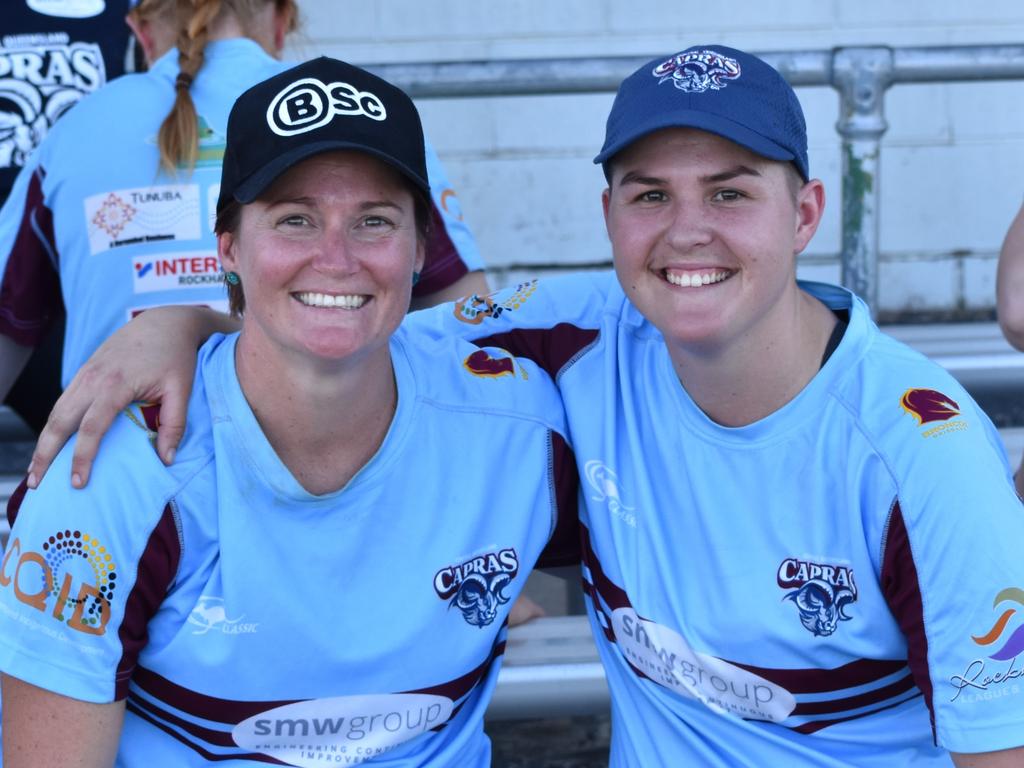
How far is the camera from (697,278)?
1800mm

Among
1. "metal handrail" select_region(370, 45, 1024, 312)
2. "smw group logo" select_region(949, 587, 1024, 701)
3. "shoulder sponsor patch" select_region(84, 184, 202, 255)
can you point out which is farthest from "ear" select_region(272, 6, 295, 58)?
"smw group logo" select_region(949, 587, 1024, 701)

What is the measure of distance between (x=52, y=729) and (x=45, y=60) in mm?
1668

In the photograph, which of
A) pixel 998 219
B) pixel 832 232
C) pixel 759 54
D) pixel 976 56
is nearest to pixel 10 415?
pixel 759 54

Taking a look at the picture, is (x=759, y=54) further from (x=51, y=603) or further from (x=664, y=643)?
(x=51, y=603)

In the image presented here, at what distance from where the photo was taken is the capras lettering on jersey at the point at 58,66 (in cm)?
290

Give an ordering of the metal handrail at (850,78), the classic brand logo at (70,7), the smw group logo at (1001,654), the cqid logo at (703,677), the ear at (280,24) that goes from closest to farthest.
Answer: the smw group logo at (1001,654) → the cqid logo at (703,677) → the metal handrail at (850,78) → the ear at (280,24) → the classic brand logo at (70,7)

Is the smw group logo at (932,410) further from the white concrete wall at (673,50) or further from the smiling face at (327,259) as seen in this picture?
the white concrete wall at (673,50)

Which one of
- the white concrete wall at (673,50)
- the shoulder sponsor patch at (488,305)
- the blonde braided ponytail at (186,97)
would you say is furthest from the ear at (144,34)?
the white concrete wall at (673,50)

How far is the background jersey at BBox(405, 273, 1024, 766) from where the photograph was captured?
1.67 metres

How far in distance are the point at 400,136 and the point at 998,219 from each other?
11.6 ft

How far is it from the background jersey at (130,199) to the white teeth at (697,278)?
88 centimetres

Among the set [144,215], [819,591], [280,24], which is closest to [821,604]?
[819,591]

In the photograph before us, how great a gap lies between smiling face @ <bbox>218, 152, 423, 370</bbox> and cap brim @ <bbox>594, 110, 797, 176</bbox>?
335mm

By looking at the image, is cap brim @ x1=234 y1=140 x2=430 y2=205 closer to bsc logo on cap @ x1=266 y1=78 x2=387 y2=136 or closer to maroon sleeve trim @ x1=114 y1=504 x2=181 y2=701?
bsc logo on cap @ x1=266 y1=78 x2=387 y2=136
